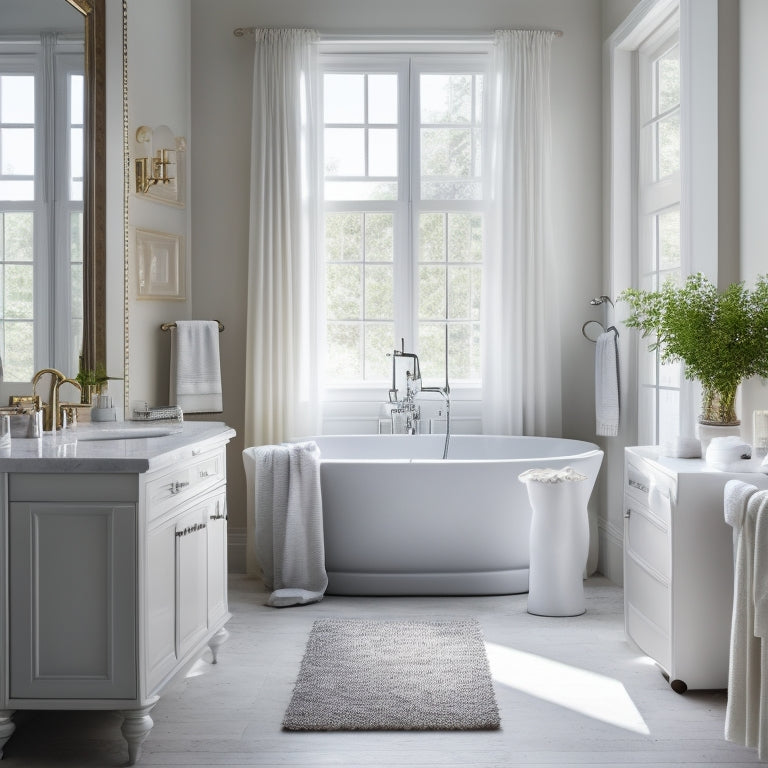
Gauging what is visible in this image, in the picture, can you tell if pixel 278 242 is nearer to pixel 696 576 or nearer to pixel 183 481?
pixel 183 481

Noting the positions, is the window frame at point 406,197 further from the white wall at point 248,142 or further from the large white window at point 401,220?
the white wall at point 248,142

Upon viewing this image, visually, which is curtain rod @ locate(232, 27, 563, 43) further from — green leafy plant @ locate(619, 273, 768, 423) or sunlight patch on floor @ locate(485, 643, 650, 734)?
sunlight patch on floor @ locate(485, 643, 650, 734)

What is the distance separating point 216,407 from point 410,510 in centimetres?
123

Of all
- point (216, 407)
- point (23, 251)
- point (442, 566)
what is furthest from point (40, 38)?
point (442, 566)

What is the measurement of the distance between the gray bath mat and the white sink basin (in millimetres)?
971

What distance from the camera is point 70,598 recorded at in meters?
2.38

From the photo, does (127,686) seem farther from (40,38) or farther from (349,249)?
(349,249)

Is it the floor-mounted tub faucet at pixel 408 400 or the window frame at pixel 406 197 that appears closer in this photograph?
the floor-mounted tub faucet at pixel 408 400

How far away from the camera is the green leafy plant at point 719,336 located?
2943 millimetres

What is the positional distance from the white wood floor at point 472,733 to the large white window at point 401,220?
1853mm

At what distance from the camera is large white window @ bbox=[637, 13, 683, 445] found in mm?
4059

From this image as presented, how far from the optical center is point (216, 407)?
4.68 metres

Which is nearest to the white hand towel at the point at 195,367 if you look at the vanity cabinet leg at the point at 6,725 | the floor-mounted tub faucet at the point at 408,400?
the floor-mounted tub faucet at the point at 408,400

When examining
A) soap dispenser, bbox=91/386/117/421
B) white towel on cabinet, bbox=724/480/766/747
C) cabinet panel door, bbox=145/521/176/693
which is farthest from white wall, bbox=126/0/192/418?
white towel on cabinet, bbox=724/480/766/747
